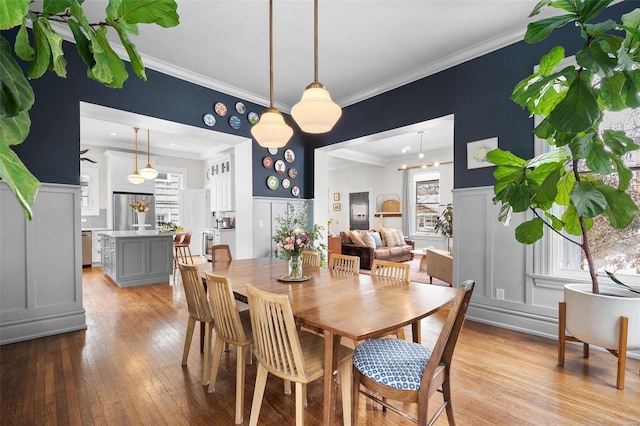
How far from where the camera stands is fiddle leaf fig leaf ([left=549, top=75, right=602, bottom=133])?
1.44 m

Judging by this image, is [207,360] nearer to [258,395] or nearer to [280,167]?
[258,395]

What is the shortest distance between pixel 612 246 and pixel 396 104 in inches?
111

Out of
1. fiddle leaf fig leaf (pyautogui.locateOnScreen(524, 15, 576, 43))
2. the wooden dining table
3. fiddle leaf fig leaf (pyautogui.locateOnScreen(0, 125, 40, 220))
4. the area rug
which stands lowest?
the area rug

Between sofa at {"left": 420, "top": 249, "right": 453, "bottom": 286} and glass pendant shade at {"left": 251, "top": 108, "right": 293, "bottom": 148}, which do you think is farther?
sofa at {"left": 420, "top": 249, "right": 453, "bottom": 286}

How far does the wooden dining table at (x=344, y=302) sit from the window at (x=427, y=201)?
664 centimetres

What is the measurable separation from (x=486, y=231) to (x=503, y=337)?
3.54 ft

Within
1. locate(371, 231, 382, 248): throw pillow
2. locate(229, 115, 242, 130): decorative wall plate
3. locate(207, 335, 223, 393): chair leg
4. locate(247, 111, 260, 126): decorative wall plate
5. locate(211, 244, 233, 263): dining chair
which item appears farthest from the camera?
locate(371, 231, 382, 248): throw pillow

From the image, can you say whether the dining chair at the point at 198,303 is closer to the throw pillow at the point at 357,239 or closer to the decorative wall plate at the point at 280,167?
the decorative wall plate at the point at 280,167

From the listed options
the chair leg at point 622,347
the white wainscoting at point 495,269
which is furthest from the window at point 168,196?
the chair leg at point 622,347

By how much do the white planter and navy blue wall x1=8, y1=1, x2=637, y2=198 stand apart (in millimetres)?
1506

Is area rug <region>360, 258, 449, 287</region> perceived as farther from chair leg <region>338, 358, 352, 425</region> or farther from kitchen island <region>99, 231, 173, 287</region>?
chair leg <region>338, 358, 352, 425</region>

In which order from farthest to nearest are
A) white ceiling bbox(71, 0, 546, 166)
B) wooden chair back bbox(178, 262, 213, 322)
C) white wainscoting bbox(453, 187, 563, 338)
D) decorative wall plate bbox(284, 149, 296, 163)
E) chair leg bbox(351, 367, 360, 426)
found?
decorative wall plate bbox(284, 149, 296, 163) < white wainscoting bbox(453, 187, 563, 338) < white ceiling bbox(71, 0, 546, 166) < wooden chair back bbox(178, 262, 213, 322) < chair leg bbox(351, 367, 360, 426)

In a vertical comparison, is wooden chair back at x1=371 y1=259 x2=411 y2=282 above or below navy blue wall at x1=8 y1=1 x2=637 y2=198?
below

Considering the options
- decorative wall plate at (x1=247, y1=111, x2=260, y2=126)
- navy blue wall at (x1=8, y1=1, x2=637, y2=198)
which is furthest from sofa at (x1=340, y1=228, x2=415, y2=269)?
decorative wall plate at (x1=247, y1=111, x2=260, y2=126)
